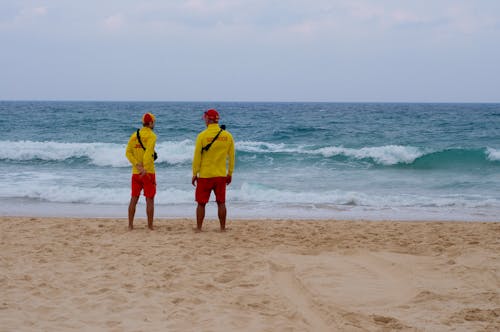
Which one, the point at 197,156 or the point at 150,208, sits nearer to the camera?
the point at 197,156

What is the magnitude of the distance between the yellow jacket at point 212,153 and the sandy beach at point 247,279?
0.83 m

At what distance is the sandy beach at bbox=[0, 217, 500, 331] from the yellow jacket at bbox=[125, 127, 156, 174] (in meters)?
0.92

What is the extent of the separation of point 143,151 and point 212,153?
2.94 feet

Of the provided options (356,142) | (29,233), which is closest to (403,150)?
(356,142)

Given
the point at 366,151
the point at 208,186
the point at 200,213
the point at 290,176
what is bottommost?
the point at 290,176

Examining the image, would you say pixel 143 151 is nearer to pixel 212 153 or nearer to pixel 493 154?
pixel 212 153

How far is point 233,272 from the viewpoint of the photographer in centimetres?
498

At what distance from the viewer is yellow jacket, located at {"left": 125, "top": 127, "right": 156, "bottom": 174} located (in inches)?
259

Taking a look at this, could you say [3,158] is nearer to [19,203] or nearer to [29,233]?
[19,203]

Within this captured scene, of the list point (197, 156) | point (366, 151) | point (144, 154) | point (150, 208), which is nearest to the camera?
point (197, 156)

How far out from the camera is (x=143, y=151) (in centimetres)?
665

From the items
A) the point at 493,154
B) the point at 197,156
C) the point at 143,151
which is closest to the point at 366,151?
the point at 493,154

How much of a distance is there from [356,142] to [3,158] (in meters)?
13.5

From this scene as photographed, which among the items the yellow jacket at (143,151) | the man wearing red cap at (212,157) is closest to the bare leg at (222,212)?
the man wearing red cap at (212,157)
